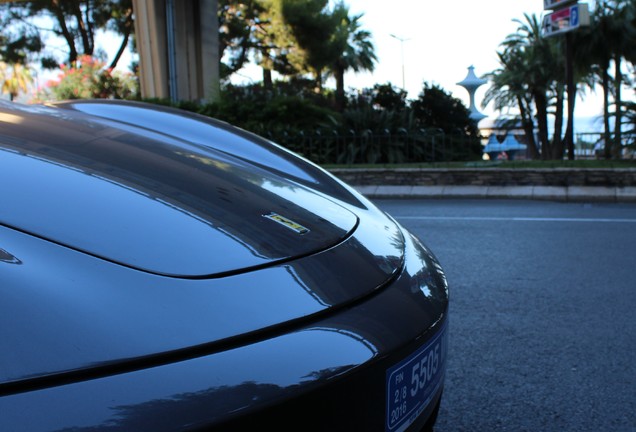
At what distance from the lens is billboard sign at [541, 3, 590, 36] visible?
13.0 m

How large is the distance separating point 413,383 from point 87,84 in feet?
63.4

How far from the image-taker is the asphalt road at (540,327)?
2309mm

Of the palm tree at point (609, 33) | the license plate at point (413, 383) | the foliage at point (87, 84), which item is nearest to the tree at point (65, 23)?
the foliage at point (87, 84)

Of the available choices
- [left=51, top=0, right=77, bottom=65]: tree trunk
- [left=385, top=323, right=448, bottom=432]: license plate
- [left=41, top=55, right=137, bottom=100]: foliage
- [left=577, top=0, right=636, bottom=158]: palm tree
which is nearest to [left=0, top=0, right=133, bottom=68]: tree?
[left=51, top=0, right=77, bottom=65]: tree trunk

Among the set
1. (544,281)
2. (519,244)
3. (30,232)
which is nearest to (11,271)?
(30,232)

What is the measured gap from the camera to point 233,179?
4.85ft

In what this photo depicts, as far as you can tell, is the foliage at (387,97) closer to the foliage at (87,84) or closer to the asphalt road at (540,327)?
the foliage at (87,84)

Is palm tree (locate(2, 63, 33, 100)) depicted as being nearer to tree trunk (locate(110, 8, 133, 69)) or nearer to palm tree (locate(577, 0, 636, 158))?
tree trunk (locate(110, 8, 133, 69))

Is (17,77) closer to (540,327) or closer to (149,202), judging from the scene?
(540,327)

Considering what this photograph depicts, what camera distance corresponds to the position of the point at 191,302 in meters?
0.92

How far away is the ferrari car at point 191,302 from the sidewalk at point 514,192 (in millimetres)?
8051

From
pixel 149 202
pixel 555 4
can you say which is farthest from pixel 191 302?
pixel 555 4

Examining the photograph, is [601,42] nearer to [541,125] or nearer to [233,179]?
[541,125]

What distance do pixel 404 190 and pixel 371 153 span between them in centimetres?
270
